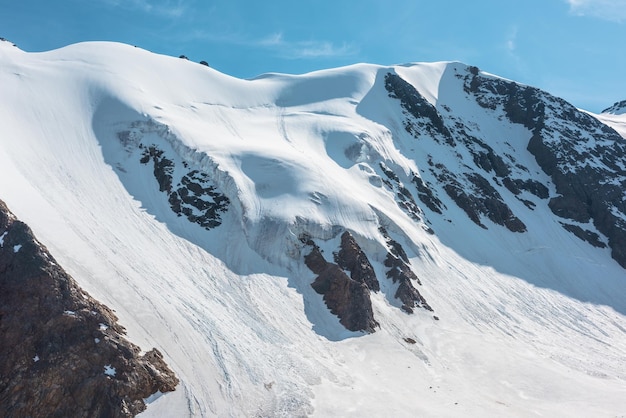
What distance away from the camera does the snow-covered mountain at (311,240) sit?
1004 inches

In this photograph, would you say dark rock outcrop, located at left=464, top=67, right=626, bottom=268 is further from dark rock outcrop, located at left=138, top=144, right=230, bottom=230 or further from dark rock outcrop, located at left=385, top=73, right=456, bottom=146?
dark rock outcrop, located at left=138, top=144, right=230, bottom=230

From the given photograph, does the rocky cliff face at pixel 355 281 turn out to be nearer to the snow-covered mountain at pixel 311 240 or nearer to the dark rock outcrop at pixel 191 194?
the snow-covered mountain at pixel 311 240

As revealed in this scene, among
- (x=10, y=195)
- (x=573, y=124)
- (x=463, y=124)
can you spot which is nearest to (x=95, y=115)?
(x=10, y=195)

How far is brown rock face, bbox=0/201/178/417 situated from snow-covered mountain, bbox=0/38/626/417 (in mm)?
1593

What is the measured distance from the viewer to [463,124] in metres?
78.8

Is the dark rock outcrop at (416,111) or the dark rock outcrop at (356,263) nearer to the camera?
the dark rock outcrop at (356,263)

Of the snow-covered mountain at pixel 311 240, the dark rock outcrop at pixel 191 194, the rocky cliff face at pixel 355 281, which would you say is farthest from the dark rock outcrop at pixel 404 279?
the dark rock outcrop at pixel 191 194

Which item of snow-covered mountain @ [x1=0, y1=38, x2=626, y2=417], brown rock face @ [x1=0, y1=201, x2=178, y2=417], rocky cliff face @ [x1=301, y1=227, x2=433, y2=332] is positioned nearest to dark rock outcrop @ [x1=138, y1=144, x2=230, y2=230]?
snow-covered mountain @ [x1=0, y1=38, x2=626, y2=417]

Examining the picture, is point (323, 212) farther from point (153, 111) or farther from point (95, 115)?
point (95, 115)

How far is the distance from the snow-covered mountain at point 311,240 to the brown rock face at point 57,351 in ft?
5.23

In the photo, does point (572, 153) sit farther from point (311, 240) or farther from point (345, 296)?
point (345, 296)

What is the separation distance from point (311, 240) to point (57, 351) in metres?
19.9

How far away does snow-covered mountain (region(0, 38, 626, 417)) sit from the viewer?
2550 cm

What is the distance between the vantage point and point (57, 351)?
19.6 m
